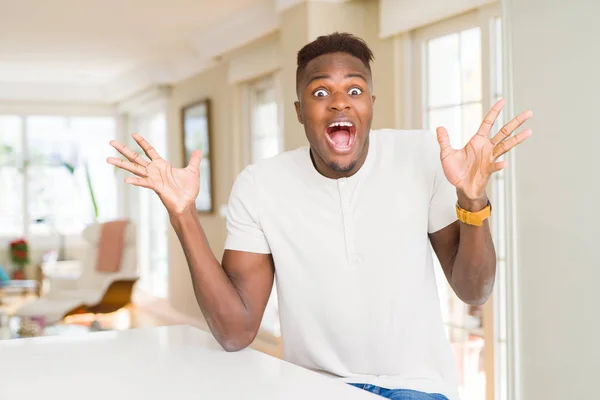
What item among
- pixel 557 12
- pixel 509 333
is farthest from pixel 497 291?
pixel 557 12

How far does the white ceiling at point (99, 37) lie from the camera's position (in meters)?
5.24

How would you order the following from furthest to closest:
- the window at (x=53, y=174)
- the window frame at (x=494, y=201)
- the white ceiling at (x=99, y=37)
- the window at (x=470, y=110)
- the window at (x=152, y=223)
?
1. the window at (x=53, y=174)
2. the window at (x=152, y=223)
3. the white ceiling at (x=99, y=37)
4. the window at (x=470, y=110)
5. the window frame at (x=494, y=201)

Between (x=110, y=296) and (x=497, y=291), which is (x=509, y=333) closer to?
(x=497, y=291)

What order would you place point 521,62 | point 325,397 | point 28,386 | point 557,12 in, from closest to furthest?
point 325,397
point 28,386
point 557,12
point 521,62

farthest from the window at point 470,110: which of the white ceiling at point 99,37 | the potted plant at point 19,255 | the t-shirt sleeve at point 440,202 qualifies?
the potted plant at point 19,255

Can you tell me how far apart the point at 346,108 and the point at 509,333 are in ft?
5.17

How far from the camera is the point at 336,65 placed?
1.56m

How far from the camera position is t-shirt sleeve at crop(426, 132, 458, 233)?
156cm

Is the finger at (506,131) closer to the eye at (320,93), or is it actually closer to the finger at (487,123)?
the finger at (487,123)

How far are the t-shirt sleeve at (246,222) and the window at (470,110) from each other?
1911mm

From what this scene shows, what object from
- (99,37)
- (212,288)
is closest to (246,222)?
(212,288)

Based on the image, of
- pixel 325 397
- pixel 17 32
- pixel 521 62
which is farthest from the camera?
pixel 17 32

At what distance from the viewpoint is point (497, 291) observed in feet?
11.3

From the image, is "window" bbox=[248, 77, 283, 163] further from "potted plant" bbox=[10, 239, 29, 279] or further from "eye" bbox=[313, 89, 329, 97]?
"eye" bbox=[313, 89, 329, 97]
